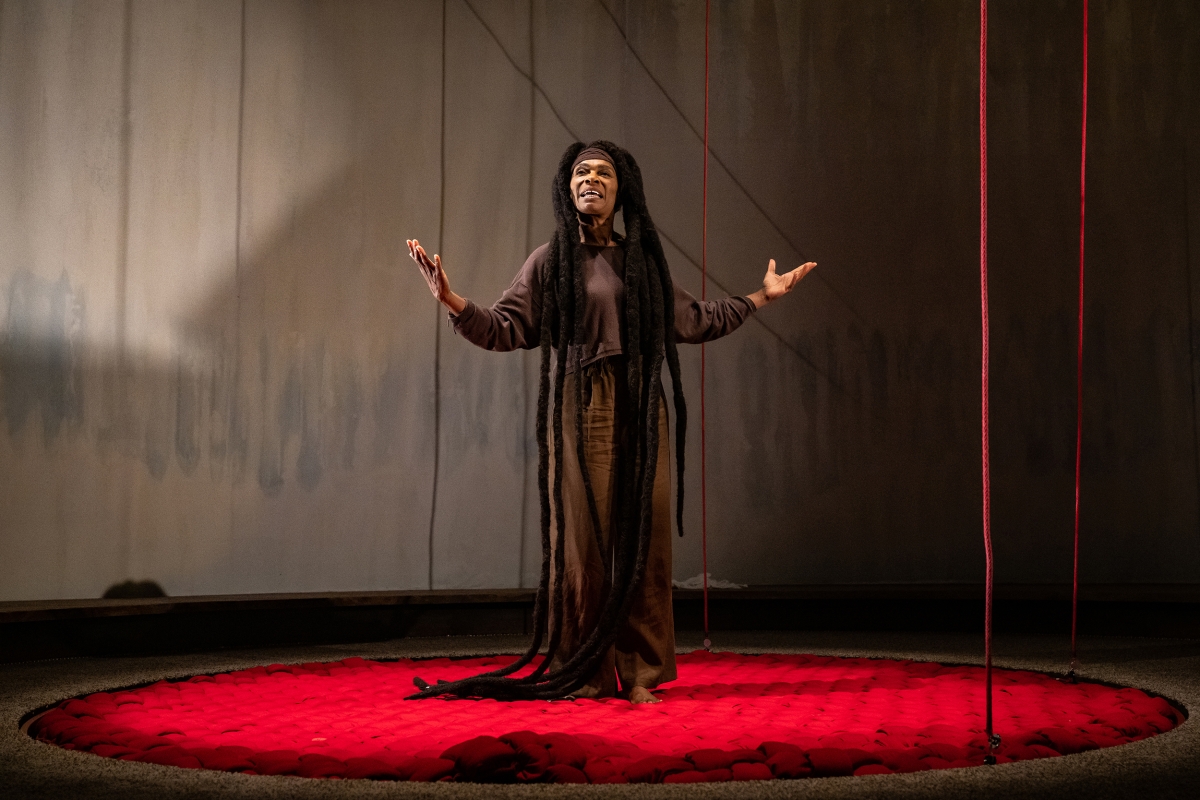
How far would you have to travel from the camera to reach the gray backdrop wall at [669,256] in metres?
4.50

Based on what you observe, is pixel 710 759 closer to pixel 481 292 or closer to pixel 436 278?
pixel 436 278

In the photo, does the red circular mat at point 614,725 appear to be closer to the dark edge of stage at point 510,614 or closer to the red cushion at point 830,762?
the red cushion at point 830,762

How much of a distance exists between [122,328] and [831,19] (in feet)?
10.5

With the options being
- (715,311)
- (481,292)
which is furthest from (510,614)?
(715,311)

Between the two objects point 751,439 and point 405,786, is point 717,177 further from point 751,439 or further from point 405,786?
point 405,786

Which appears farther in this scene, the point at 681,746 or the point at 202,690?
the point at 202,690

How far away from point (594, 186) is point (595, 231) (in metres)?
0.13

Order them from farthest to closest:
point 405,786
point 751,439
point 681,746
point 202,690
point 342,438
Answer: point 751,439 < point 342,438 < point 202,690 < point 681,746 < point 405,786

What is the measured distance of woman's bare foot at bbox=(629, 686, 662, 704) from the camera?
105 inches

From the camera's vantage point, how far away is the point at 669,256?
5.09 m

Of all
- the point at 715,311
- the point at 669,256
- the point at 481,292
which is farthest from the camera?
the point at 669,256

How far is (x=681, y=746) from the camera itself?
2.05 metres

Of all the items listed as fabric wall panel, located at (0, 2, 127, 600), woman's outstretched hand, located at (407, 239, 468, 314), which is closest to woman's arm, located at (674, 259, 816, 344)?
woman's outstretched hand, located at (407, 239, 468, 314)

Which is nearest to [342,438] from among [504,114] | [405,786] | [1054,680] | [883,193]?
[504,114]
